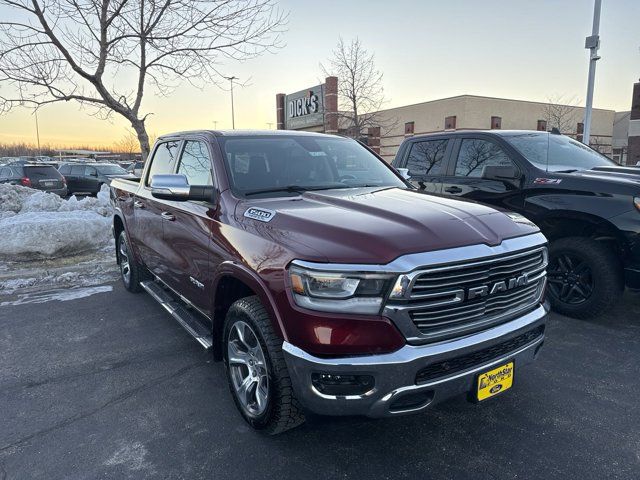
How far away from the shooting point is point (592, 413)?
3.05 metres

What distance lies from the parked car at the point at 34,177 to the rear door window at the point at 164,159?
13457 mm

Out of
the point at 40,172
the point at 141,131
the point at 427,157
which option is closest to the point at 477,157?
the point at 427,157

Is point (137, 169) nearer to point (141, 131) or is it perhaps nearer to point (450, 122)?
point (141, 131)

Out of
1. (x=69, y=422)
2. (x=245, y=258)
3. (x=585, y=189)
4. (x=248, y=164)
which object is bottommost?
(x=69, y=422)

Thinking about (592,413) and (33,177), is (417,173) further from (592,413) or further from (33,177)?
(33,177)

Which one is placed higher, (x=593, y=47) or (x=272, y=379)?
(x=593, y=47)

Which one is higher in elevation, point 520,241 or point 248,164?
point 248,164

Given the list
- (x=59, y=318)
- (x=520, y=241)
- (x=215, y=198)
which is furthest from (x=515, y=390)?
(x=59, y=318)

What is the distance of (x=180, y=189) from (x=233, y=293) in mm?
811

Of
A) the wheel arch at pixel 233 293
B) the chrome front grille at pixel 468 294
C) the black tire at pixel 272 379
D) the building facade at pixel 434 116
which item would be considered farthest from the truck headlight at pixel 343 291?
the building facade at pixel 434 116

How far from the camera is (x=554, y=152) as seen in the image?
5371 millimetres

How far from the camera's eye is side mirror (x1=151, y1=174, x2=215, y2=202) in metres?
3.14

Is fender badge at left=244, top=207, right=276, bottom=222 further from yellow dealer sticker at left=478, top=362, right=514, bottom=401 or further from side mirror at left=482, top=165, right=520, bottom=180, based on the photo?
side mirror at left=482, top=165, right=520, bottom=180

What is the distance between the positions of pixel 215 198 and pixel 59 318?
10.00 feet
